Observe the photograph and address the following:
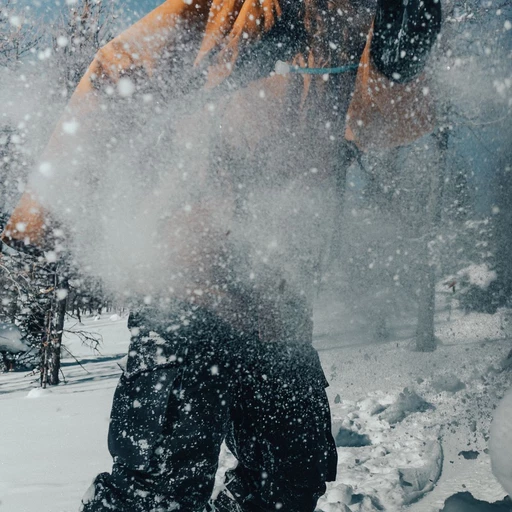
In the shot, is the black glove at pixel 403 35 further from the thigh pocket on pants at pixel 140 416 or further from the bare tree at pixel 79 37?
the bare tree at pixel 79 37

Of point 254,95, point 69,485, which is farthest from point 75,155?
point 69,485

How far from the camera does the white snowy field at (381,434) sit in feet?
4.93

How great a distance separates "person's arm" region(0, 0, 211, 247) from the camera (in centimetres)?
96

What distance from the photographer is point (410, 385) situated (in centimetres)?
320

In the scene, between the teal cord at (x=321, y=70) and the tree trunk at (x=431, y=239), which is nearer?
the teal cord at (x=321, y=70)

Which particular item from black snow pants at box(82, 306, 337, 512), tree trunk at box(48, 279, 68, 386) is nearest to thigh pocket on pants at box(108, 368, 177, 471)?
black snow pants at box(82, 306, 337, 512)

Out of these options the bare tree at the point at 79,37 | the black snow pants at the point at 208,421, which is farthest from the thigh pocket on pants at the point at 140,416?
the bare tree at the point at 79,37

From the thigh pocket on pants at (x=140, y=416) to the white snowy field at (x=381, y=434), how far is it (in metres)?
0.70

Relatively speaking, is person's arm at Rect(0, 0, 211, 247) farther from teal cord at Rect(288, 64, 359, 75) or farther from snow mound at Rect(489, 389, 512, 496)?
snow mound at Rect(489, 389, 512, 496)

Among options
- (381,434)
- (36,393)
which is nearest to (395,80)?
(381,434)

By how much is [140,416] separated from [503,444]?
1.11m

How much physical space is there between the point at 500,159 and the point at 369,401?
81.8 inches

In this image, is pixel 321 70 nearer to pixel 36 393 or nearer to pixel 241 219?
pixel 241 219

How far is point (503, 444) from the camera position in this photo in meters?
1.27
